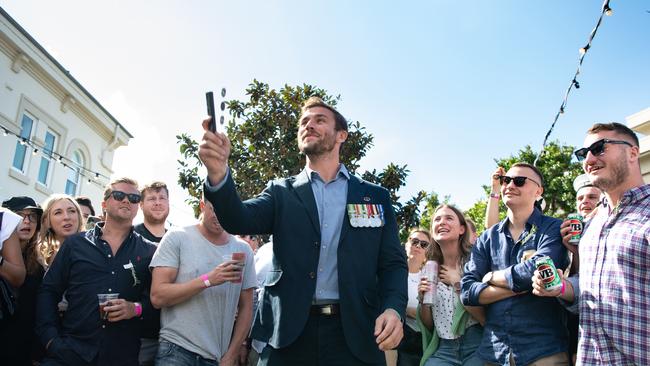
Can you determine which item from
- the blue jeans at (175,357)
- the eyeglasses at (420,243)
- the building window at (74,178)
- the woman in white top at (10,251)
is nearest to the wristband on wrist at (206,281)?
the blue jeans at (175,357)

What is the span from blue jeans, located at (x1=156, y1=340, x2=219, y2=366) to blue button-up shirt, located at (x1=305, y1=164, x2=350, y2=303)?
1563 millimetres

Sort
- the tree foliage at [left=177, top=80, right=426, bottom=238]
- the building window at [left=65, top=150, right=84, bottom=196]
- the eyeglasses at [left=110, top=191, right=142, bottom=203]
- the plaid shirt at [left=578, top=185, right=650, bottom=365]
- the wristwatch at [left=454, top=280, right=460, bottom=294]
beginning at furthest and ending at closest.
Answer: the building window at [left=65, top=150, right=84, bottom=196] < the tree foliage at [left=177, top=80, right=426, bottom=238] < the wristwatch at [left=454, top=280, right=460, bottom=294] < the eyeglasses at [left=110, top=191, right=142, bottom=203] < the plaid shirt at [left=578, top=185, right=650, bottom=365]

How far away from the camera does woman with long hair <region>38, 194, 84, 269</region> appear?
492 centimetres

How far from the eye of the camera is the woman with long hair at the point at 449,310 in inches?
162

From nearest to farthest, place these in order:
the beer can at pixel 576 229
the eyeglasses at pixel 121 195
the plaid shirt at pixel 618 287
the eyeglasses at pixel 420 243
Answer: the plaid shirt at pixel 618 287 < the beer can at pixel 576 229 < the eyeglasses at pixel 121 195 < the eyeglasses at pixel 420 243

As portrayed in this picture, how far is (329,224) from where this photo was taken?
2.91m

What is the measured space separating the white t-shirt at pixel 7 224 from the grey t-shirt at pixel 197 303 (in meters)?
1.24

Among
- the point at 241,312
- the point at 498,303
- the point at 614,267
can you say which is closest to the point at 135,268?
the point at 241,312

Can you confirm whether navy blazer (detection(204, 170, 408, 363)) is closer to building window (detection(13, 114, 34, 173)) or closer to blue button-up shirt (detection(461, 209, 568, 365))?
blue button-up shirt (detection(461, 209, 568, 365))

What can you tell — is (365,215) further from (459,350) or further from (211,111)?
(459,350)

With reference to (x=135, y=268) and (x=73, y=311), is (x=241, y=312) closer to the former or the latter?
(x=135, y=268)

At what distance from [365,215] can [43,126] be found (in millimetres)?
17342

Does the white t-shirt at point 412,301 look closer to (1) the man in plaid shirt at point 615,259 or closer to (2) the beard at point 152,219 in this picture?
(1) the man in plaid shirt at point 615,259

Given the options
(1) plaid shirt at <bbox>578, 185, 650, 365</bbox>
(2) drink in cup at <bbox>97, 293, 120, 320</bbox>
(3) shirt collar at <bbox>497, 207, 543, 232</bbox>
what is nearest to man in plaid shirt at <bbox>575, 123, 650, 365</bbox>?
(1) plaid shirt at <bbox>578, 185, 650, 365</bbox>
